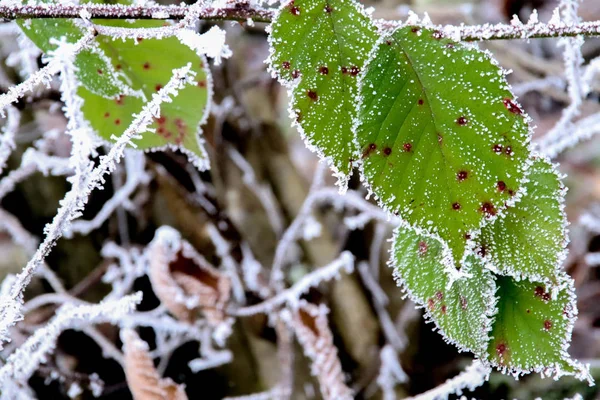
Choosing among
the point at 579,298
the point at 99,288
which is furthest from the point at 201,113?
the point at 579,298

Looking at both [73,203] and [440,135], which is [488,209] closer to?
[440,135]

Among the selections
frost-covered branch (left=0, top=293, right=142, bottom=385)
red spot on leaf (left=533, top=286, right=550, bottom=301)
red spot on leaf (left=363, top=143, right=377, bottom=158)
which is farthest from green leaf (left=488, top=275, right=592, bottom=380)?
frost-covered branch (left=0, top=293, right=142, bottom=385)

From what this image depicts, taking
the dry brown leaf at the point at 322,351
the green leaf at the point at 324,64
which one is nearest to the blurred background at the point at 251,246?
Result: the dry brown leaf at the point at 322,351

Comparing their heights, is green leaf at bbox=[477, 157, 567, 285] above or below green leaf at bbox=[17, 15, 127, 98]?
below

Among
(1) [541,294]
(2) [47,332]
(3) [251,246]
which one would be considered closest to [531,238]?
(1) [541,294]

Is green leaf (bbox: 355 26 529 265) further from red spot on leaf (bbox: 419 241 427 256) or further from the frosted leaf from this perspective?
the frosted leaf

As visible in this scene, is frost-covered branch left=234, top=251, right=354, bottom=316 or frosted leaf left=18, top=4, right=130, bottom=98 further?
frost-covered branch left=234, top=251, right=354, bottom=316

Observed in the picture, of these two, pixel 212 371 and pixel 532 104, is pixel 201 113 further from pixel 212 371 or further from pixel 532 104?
pixel 532 104

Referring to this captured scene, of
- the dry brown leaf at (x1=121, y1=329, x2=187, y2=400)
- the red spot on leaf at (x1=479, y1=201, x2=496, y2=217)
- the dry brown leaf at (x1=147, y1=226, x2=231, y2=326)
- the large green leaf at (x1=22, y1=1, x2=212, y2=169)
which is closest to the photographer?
the red spot on leaf at (x1=479, y1=201, x2=496, y2=217)
